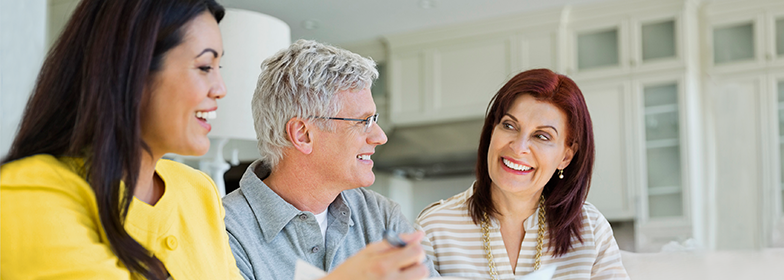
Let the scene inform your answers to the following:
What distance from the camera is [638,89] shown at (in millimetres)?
4613

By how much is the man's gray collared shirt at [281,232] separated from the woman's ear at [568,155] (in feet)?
1.48

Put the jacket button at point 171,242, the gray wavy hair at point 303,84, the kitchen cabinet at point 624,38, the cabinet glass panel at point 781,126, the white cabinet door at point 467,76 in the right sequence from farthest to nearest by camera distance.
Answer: the white cabinet door at point 467,76
the kitchen cabinet at point 624,38
the cabinet glass panel at point 781,126
the gray wavy hair at point 303,84
the jacket button at point 171,242

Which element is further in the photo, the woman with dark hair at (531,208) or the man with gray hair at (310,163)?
the woman with dark hair at (531,208)

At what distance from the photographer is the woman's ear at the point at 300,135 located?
1543 mm

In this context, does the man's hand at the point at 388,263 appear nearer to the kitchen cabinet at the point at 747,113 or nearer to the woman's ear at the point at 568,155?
the woman's ear at the point at 568,155

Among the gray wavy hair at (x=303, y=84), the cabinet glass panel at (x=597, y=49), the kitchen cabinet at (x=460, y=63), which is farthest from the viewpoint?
the kitchen cabinet at (x=460, y=63)

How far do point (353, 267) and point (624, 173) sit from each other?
4.12m

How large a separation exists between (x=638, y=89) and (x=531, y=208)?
318 centimetres

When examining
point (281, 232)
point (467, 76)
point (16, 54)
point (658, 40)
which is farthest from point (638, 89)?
point (16, 54)

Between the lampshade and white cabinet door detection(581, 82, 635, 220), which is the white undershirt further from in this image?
white cabinet door detection(581, 82, 635, 220)

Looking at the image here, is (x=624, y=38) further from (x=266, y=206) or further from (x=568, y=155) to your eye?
(x=266, y=206)

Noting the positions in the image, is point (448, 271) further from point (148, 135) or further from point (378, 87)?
point (378, 87)

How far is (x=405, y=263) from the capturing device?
0.81 m

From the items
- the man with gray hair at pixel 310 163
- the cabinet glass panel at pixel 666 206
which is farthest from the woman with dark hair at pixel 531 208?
the cabinet glass panel at pixel 666 206
